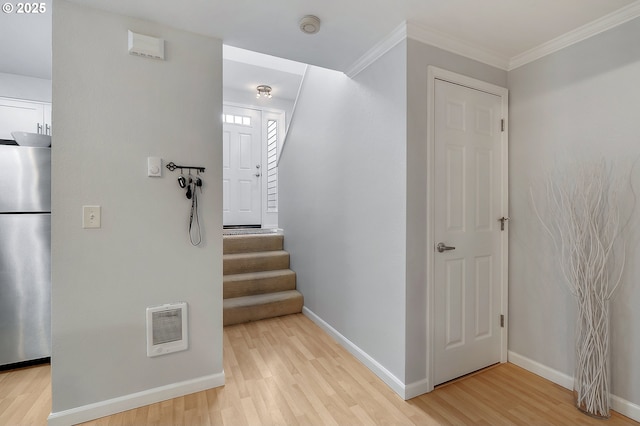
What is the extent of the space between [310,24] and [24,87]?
11.4 ft

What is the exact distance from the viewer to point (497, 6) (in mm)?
1687

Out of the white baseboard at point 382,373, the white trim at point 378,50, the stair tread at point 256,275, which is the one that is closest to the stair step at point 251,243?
the stair tread at point 256,275

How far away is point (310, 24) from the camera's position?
1820 mm

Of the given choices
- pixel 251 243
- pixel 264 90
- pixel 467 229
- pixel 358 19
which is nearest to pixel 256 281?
pixel 251 243

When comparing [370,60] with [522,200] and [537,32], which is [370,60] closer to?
[537,32]

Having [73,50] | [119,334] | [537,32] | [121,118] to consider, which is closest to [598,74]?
[537,32]

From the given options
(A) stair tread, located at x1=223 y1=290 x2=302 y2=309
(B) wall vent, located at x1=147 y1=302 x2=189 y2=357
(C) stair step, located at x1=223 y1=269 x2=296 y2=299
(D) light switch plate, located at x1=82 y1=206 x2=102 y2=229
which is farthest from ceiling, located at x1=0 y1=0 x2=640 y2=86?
(A) stair tread, located at x1=223 y1=290 x2=302 y2=309

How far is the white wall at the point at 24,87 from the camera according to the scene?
3188mm

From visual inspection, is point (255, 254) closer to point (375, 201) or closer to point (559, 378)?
point (375, 201)

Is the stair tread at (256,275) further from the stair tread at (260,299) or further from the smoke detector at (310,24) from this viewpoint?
the smoke detector at (310,24)

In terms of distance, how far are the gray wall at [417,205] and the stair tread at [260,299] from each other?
1.67m

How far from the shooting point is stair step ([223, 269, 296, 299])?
319 centimetres

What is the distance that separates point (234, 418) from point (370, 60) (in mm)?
2528

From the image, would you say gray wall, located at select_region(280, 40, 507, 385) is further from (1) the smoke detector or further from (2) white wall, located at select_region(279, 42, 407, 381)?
(1) the smoke detector
